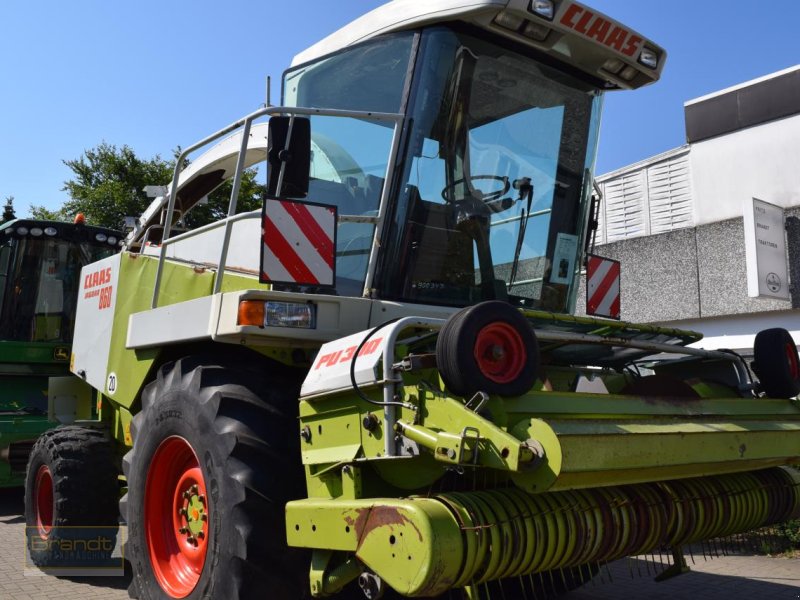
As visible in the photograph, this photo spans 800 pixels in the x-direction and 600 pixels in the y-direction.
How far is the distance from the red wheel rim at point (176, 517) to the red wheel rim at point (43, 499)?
1954 mm

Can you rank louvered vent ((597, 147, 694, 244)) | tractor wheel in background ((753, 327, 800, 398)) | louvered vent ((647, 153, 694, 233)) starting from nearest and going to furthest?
1. tractor wheel in background ((753, 327, 800, 398))
2. louvered vent ((647, 153, 694, 233))
3. louvered vent ((597, 147, 694, 244))

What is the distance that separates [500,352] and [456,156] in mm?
1491

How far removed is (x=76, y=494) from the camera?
5.31m

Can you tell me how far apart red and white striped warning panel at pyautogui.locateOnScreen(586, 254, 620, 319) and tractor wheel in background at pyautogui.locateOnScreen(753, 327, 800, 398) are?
3.99 feet

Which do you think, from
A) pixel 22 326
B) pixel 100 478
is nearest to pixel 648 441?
pixel 100 478

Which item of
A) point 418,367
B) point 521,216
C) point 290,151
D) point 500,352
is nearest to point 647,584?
point 521,216

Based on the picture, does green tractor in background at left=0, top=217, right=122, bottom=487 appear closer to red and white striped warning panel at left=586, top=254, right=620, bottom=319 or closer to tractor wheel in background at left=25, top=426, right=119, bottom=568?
tractor wheel in background at left=25, top=426, right=119, bottom=568

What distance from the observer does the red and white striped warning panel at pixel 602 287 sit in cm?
526

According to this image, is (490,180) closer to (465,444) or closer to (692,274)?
(465,444)

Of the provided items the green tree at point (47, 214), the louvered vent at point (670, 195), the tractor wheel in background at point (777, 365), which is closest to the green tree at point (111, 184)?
the green tree at point (47, 214)

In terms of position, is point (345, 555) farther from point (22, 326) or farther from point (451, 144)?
point (22, 326)

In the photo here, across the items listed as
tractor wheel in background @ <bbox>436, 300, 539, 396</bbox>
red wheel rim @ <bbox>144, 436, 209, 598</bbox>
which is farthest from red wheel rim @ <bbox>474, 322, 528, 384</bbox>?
red wheel rim @ <bbox>144, 436, 209, 598</bbox>

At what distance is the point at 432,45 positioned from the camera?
4059 millimetres

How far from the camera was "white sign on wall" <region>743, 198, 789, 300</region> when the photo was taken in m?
9.31
